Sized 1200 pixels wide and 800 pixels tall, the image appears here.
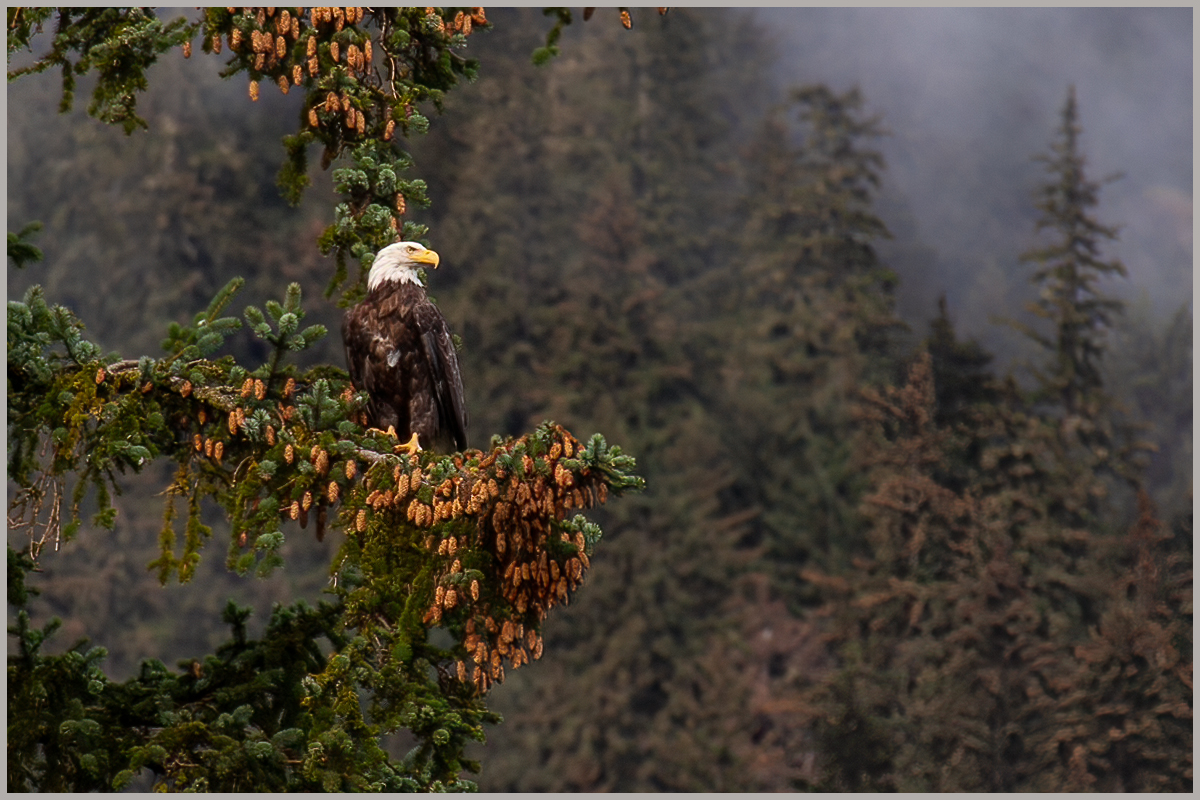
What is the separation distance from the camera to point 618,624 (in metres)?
22.7

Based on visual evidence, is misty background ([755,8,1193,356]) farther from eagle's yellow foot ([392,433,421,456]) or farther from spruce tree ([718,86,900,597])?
eagle's yellow foot ([392,433,421,456])

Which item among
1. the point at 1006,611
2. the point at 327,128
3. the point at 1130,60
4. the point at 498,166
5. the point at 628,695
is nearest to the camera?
the point at 327,128

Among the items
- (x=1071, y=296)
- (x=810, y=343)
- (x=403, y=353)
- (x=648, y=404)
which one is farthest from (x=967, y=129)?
(x=403, y=353)

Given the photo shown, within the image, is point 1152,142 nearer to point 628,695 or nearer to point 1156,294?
point 1156,294

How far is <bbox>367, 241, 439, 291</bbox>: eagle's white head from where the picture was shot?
6.37 metres

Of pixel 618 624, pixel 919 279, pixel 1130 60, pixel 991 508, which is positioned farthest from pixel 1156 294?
pixel 618 624

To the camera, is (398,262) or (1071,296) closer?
(398,262)

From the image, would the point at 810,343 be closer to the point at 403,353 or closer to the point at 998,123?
the point at 998,123

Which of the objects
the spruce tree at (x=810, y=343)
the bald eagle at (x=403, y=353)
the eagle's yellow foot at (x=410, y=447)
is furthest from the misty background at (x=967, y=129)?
the eagle's yellow foot at (x=410, y=447)

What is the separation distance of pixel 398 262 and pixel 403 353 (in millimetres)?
410

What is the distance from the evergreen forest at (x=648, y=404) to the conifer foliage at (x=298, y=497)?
0.09 ft

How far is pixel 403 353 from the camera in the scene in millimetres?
6523

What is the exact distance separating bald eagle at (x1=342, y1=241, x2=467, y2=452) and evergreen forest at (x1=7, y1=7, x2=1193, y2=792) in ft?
0.53

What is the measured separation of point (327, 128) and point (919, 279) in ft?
78.5
